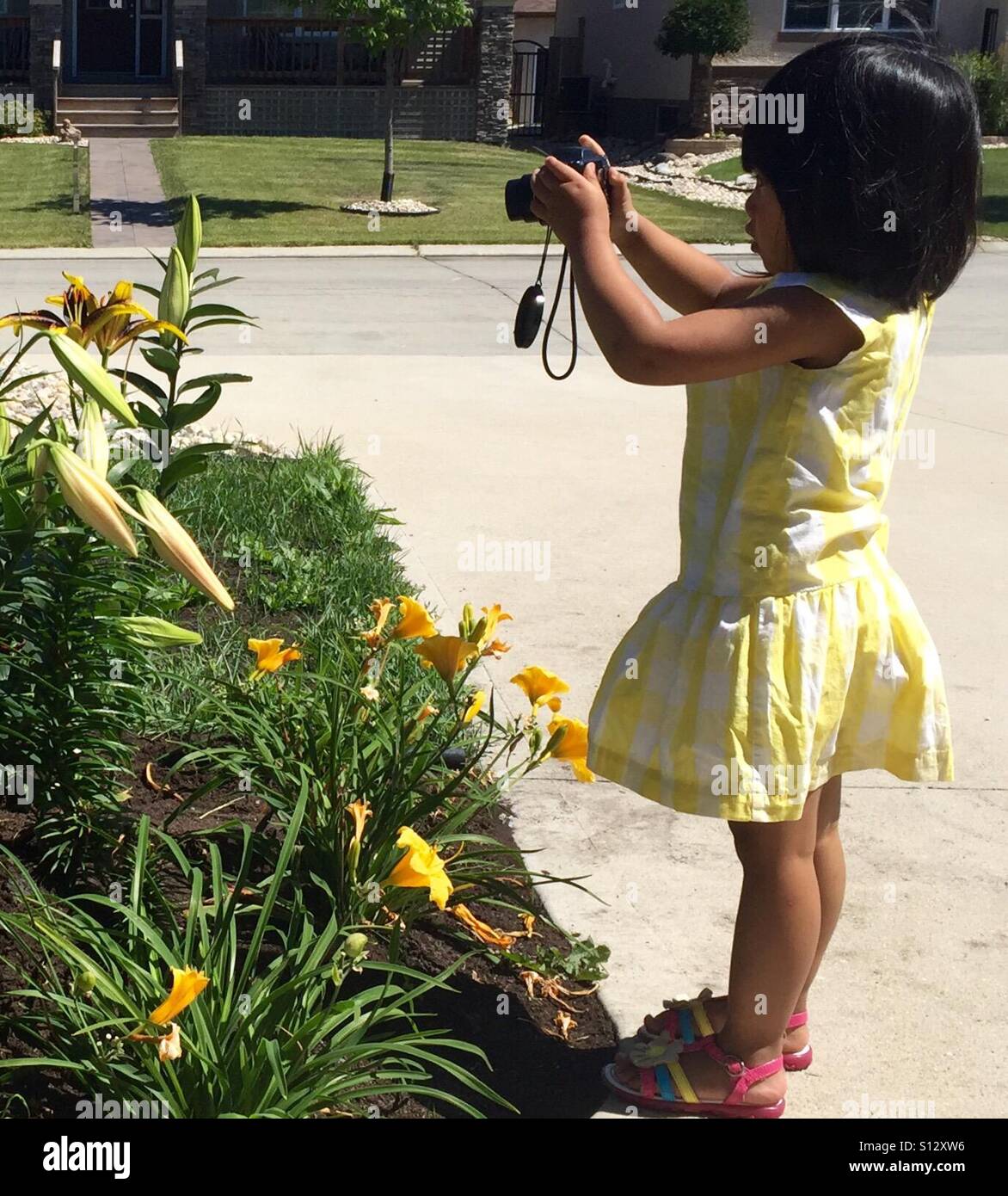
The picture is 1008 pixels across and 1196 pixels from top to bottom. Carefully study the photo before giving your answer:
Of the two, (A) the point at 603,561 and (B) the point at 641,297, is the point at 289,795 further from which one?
(A) the point at 603,561

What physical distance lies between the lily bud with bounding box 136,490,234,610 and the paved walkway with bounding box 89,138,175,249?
1190 cm

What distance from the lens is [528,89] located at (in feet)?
105

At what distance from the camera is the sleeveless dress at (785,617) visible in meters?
2.25

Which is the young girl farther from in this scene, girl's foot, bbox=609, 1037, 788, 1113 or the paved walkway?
the paved walkway

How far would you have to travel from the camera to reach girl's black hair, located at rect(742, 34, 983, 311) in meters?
2.14

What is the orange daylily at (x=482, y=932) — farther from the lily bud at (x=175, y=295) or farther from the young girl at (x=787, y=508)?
the lily bud at (x=175, y=295)

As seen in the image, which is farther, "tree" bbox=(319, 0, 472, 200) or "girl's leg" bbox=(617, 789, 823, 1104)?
"tree" bbox=(319, 0, 472, 200)

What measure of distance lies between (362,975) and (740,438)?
3.75ft

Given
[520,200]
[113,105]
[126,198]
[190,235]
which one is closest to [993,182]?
[126,198]

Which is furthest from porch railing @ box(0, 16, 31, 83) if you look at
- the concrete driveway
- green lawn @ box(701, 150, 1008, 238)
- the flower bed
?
the flower bed

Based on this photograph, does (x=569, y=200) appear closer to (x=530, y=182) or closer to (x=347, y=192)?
(x=530, y=182)

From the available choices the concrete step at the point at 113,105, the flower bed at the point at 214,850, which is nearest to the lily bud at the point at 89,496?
the flower bed at the point at 214,850

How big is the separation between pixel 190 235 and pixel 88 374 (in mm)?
857

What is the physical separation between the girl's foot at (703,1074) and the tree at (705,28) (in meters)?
23.2
